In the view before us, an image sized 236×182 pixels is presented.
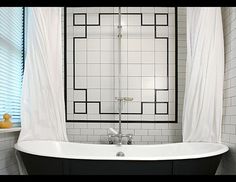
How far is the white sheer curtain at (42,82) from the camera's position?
250 centimetres

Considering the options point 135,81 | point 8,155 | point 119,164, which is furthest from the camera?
point 135,81

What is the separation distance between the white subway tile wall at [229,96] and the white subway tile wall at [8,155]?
1967mm

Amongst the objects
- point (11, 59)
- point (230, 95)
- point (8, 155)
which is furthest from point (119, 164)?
point (11, 59)

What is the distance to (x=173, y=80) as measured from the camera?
297 centimetres

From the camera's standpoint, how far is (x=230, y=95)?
2.35m

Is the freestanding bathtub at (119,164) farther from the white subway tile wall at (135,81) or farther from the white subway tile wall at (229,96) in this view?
the white subway tile wall at (135,81)

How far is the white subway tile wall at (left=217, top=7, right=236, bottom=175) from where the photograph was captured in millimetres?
2262

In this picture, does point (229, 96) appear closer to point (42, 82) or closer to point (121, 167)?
point (121, 167)

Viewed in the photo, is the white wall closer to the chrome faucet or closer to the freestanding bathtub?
the freestanding bathtub

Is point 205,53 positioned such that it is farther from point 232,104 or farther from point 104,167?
point 104,167

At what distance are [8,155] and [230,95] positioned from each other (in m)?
2.08

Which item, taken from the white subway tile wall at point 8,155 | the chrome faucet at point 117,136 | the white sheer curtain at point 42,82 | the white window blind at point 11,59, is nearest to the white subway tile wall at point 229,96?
the chrome faucet at point 117,136

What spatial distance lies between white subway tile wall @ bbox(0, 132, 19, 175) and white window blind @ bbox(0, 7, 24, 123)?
23cm

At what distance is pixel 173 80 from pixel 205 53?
1.82ft
